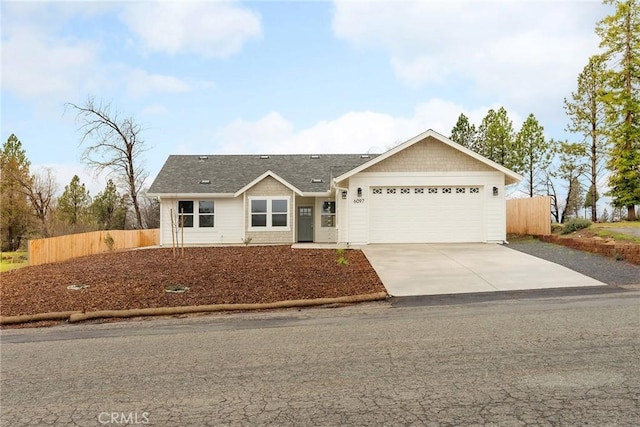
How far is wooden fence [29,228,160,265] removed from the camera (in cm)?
1672

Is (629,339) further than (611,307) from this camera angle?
No

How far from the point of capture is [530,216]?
60.3 ft

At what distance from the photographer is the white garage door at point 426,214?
16.4 m

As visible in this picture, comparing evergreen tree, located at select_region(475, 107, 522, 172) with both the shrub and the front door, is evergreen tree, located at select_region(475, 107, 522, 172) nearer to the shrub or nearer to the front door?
the shrub

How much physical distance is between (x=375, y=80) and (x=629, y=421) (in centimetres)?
1689

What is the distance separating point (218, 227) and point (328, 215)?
18.8ft

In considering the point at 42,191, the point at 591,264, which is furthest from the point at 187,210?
the point at 42,191

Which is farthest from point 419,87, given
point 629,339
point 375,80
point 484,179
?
point 629,339

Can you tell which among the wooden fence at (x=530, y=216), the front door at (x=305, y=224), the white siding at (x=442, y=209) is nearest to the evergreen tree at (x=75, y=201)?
the front door at (x=305, y=224)

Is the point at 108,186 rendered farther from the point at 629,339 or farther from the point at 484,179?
the point at 629,339

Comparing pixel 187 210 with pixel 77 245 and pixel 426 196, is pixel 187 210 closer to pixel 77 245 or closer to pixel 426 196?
pixel 77 245

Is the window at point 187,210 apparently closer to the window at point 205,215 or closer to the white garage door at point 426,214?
the window at point 205,215

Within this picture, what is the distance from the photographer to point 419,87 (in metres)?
18.4

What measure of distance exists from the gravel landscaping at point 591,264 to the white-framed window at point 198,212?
1413cm
